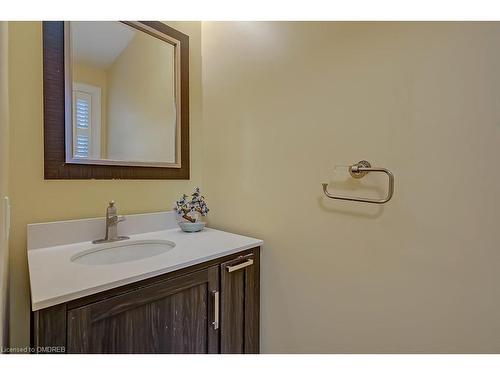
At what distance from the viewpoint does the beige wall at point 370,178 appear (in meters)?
0.74

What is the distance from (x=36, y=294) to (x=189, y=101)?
126 centimetres

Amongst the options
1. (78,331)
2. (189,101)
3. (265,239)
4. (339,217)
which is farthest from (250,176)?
(78,331)

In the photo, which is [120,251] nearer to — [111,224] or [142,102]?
[111,224]

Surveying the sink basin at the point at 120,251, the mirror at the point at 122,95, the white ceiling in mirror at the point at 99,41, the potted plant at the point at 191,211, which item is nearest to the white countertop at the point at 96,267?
the sink basin at the point at 120,251

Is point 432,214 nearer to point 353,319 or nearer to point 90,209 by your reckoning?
point 353,319

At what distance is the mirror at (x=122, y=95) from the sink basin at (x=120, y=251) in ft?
1.38

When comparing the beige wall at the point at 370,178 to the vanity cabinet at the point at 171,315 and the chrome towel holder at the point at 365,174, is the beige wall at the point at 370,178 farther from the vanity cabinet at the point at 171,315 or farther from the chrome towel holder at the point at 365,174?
the vanity cabinet at the point at 171,315

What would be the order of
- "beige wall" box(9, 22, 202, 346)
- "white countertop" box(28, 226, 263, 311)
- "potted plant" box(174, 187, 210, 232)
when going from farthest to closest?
"potted plant" box(174, 187, 210, 232)
"beige wall" box(9, 22, 202, 346)
"white countertop" box(28, 226, 263, 311)

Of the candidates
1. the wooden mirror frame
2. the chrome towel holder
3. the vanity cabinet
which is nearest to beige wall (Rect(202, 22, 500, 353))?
the chrome towel holder

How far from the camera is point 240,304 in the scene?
115 centimetres

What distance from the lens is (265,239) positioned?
127 cm

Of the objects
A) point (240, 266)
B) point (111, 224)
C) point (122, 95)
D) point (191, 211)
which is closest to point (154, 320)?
point (240, 266)

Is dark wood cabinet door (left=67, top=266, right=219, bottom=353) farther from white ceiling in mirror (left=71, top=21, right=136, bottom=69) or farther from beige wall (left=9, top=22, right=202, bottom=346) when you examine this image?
white ceiling in mirror (left=71, top=21, right=136, bottom=69)

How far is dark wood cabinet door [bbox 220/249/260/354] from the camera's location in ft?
3.51
